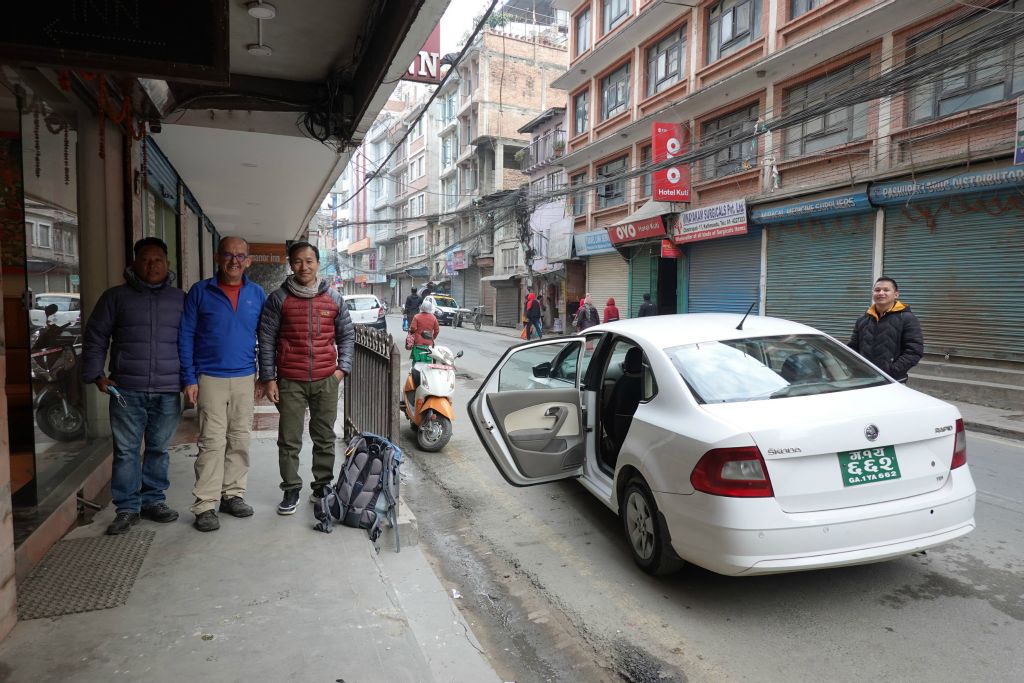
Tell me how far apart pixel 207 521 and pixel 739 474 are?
10.3ft

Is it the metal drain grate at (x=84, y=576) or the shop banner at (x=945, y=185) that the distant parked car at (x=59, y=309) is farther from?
the shop banner at (x=945, y=185)

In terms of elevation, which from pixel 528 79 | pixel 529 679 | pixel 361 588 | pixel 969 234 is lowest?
pixel 529 679

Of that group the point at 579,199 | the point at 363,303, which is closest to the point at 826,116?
the point at 579,199

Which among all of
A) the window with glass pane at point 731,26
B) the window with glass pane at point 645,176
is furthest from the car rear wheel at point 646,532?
the window with glass pane at point 645,176

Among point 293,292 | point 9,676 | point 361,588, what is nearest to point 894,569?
point 361,588

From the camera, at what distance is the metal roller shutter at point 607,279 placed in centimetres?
2317

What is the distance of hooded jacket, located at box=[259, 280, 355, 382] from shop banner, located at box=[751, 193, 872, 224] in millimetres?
12634

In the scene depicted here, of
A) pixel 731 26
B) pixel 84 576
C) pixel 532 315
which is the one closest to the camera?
pixel 84 576

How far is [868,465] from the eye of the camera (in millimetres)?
3201

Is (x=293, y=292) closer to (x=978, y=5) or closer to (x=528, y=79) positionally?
(x=978, y=5)

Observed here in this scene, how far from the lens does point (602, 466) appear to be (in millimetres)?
4688

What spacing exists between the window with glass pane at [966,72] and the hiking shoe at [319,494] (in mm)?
11359

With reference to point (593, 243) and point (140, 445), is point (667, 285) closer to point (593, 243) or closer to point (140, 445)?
point (593, 243)

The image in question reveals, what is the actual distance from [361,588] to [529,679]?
38.1 inches
